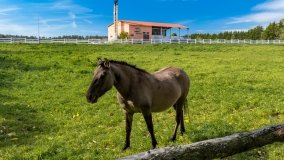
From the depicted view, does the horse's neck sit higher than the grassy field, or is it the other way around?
the horse's neck

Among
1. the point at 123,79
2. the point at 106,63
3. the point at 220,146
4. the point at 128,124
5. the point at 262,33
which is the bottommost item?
the point at 128,124

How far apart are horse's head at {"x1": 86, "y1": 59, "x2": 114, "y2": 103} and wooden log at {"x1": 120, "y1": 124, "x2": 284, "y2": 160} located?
2.79m

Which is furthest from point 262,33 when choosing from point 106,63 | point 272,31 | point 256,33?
point 106,63

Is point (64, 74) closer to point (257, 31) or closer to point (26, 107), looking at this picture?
point (26, 107)

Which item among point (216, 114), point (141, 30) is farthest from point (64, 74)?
point (141, 30)

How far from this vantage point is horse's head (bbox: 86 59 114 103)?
8.98m

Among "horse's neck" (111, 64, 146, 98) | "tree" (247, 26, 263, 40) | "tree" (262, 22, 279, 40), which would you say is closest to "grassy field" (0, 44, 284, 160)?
"horse's neck" (111, 64, 146, 98)

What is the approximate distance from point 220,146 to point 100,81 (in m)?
3.33

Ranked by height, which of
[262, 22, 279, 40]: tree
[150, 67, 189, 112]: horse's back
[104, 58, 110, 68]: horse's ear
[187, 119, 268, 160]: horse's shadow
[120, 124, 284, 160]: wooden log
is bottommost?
[187, 119, 268, 160]: horse's shadow

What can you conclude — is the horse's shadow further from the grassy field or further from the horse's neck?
the horse's neck

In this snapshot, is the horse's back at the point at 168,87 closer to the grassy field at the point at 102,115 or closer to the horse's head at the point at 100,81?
the grassy field at the point at 102,115

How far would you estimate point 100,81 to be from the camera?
9.09 meters

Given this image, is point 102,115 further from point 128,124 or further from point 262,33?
point 262,33

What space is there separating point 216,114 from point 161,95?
4.91 meters
